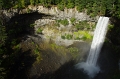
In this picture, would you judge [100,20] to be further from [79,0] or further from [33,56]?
[33,56]

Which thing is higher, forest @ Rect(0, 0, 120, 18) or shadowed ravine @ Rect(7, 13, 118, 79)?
forest @ Rect(0, 0, 120, 18)

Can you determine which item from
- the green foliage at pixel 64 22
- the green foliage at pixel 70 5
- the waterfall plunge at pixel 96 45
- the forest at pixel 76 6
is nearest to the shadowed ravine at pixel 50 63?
the waterfall plunge at pixel 96 45

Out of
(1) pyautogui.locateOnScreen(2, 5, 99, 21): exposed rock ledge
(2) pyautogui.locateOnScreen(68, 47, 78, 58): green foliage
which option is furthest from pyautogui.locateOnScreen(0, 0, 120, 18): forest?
(2) pyautogui.locateOnScreen(68, 47, 78, 58): green foliage

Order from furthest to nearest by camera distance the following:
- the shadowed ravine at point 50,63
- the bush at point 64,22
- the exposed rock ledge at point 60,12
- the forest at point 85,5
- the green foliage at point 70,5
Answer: the bush at point 64,22, the green foliage at point 70,5, the exposed rock ledge at point 60,12, the forest at point 85,5, the shadowed ravine at point 50,63

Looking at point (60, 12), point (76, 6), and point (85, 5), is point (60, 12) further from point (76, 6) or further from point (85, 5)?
point (85, 5)

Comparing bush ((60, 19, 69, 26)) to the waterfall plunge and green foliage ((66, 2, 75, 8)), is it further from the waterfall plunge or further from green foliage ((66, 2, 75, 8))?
the waterfall plunge

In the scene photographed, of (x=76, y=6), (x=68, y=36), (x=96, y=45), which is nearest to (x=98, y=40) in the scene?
(x=96, y=45)

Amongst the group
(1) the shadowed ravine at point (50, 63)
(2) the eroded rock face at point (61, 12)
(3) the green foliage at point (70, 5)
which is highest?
(3) the green foliage at point (70, 5)

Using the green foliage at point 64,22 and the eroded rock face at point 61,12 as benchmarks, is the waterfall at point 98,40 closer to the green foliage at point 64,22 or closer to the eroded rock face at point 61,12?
the eroded rock face at point 61,12
